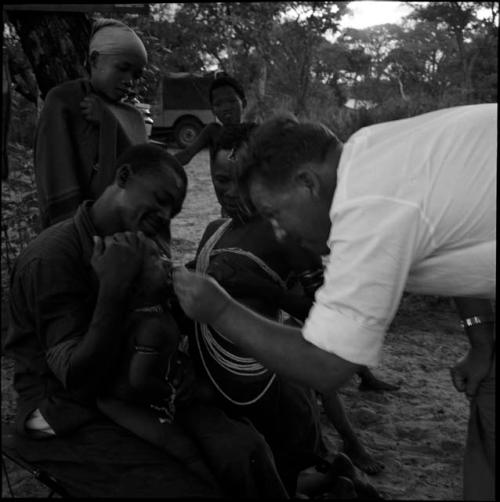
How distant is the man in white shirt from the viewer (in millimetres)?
1631

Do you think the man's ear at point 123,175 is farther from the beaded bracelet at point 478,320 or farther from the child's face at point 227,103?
the child's face at point 227,103

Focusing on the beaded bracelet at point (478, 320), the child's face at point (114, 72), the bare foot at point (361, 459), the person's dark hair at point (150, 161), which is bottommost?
the bare foot at point (361, 459)

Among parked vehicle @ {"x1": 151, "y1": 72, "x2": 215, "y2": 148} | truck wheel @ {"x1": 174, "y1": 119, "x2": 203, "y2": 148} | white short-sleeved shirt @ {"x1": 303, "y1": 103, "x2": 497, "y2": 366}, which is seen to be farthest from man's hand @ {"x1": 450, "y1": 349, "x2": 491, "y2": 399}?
truck wheel @ {"x1": 174, "y1": 119, "x2": 203, "y2": 148}

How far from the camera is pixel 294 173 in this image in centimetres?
180

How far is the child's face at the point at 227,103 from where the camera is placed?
15.2ft

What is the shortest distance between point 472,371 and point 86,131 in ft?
6.33

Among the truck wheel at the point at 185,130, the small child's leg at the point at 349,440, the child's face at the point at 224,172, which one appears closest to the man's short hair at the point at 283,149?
the child's face at the point at 224,172

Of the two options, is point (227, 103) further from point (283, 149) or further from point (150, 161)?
point (283, 149)

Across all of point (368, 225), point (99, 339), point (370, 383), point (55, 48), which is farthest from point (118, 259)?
point (370, 383)

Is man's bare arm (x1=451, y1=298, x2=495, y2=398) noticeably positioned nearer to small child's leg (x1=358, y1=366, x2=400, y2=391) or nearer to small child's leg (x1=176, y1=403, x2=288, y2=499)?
small child's leg (x1=176, y1=403, x2=288, y2=499)

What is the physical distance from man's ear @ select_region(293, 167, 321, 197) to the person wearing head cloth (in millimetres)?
1577

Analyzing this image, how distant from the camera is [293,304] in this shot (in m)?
2.70

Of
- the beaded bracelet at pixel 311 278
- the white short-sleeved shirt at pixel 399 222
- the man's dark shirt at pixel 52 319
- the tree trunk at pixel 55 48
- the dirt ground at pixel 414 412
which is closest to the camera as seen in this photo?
the white short-sleeved shirt at pixel 399 222

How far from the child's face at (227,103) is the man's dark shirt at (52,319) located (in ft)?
8.03
